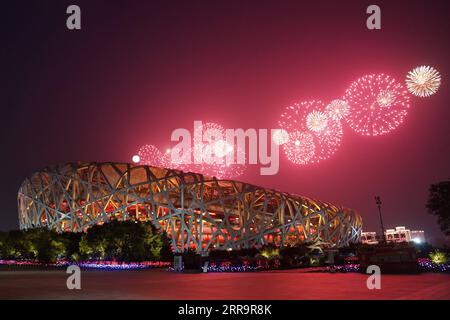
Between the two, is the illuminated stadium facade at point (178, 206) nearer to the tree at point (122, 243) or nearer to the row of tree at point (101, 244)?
the row of tree at point (101, 244)

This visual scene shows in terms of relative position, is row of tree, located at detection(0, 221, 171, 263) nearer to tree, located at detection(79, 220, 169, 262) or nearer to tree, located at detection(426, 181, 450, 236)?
tree, located at detection(79, 220, 169, 262)

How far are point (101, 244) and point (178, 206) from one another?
23.4 m

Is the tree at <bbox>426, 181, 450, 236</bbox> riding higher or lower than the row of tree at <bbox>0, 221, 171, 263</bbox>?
higher

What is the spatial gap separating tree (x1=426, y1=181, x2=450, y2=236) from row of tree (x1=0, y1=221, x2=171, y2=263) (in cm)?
2695

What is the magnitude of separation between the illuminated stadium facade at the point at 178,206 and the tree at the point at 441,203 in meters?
31.7

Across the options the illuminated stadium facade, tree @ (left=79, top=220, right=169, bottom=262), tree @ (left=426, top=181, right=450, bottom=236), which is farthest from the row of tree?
tree @ (left=426, top=181, right=450, bottom=236)

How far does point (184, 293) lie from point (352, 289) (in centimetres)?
643

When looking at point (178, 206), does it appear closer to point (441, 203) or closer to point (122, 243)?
point (122, 243)

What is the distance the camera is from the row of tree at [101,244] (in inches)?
1634

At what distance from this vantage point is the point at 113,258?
42281mm

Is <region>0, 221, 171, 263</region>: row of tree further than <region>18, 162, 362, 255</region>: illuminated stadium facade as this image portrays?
No

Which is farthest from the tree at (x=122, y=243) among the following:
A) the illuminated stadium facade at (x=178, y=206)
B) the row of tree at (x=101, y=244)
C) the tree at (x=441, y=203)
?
the tree at (x=441, y=203)

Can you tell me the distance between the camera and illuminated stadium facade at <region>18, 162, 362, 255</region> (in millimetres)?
62438

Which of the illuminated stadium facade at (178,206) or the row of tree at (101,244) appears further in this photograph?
the illuminated stadium facade at (178,206)
